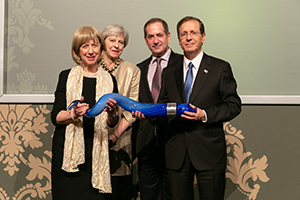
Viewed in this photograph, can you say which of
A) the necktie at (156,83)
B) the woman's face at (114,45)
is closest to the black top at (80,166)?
the woman's face at (114,45)

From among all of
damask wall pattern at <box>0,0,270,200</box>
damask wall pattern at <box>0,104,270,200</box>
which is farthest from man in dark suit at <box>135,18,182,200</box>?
damask wall pattern at <box>0,104,270,200</box>

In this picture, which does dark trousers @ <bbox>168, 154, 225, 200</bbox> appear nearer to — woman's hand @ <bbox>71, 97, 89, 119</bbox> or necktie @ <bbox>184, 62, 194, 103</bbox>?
necktie @ <bbox>184, 62, 194, 103</bbox>

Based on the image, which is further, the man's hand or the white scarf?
the white scarf

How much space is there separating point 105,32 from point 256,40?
53.6 inches

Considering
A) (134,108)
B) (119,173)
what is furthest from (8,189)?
(134,108)

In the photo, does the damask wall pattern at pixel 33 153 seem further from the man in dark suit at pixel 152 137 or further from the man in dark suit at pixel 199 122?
the man in dark suit at pixel 199 122

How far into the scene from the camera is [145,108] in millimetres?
2090

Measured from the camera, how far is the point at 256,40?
3051 millimetres

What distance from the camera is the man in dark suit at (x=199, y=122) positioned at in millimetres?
2033

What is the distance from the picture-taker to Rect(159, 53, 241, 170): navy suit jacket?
2039mm

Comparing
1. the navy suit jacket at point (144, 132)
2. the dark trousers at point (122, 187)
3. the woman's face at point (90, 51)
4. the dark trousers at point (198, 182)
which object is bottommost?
the dark trousers at point (122, 187)

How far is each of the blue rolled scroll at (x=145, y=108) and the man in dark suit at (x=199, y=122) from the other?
6 centimetres

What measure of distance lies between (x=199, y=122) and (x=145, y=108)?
0.33 m

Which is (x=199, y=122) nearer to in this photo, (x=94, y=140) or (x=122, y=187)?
(x=94, y=140)
